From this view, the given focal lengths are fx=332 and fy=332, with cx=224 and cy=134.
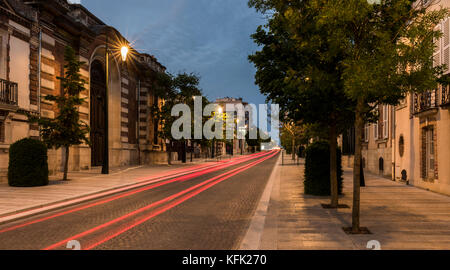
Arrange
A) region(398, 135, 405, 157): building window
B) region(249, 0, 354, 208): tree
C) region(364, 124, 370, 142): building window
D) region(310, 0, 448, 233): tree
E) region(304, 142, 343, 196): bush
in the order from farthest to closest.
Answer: region(364, 124, 370, 142): building window < region(398, 135, 405, 157): building window < region(304, 142, 343, 196): bush < region(249, 0, 354, 208): tree < region(310, 0, 448, 233): tree

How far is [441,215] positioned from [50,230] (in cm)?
938

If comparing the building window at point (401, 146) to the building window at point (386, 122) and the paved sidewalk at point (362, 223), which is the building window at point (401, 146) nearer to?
the building window at point (386, 122)

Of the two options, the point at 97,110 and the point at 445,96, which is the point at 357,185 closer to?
the point at 445,96

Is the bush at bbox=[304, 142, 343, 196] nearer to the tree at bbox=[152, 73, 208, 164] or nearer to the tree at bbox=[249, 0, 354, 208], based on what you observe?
the tree at bbox=[249, 0, 354, 208]

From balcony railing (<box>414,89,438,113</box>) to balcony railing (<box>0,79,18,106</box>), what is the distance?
18805 mm

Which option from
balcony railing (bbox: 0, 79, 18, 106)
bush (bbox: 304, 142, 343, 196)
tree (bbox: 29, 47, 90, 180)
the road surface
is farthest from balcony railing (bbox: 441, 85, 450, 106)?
balcony railing (bbox: 0, 79, 18, 106)

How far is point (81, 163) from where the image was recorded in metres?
22.2

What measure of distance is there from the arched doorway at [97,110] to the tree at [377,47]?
2248 cm

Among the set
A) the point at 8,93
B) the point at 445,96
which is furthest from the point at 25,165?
the point at 445,96

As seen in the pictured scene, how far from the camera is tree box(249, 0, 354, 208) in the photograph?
805cm

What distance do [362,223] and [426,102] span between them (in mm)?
9309

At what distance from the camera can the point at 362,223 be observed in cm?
754

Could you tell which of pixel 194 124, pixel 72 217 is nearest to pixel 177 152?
pixel 194 124

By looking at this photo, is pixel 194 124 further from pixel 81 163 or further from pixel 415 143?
pixel 415 143
